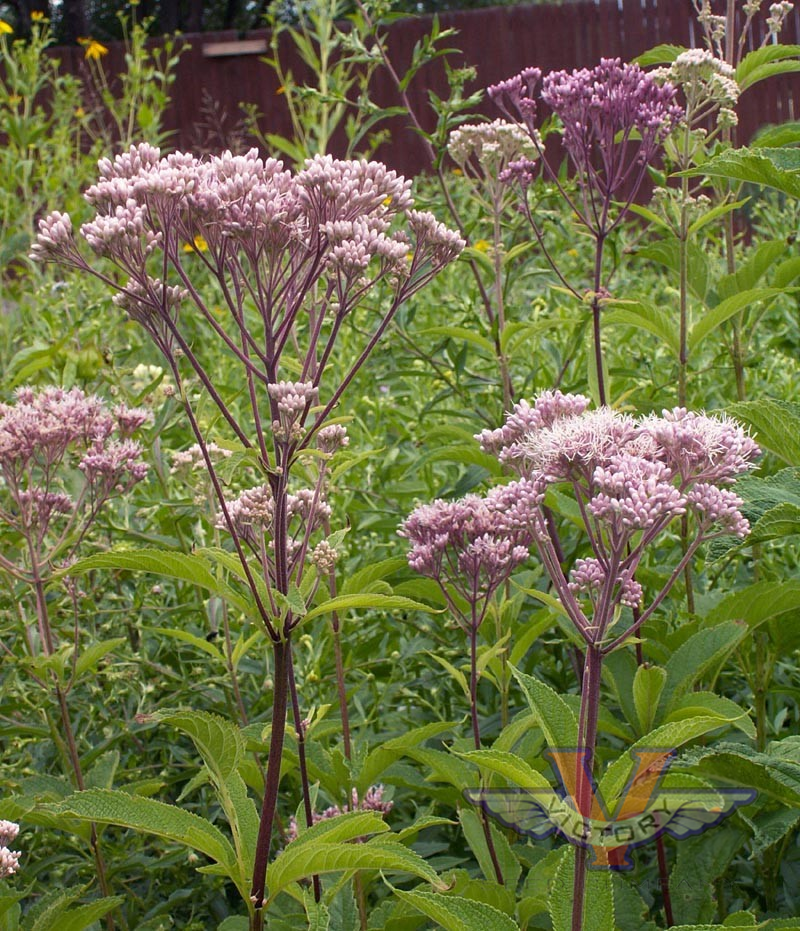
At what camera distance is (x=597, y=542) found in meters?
1.28

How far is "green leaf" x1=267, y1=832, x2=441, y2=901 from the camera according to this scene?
1.21 metres

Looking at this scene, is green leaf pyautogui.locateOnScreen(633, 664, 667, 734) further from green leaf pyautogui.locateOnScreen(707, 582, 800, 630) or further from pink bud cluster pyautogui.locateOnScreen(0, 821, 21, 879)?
pink bud cluster pyautogui.locateOnScreen(0, 821, 21, 879)

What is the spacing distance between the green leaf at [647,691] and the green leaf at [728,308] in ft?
2.34

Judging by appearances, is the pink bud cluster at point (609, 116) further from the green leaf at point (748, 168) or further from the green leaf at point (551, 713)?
the green leaf at point (551, 713)

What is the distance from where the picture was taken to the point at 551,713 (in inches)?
50.1

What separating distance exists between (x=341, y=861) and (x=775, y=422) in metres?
0.94

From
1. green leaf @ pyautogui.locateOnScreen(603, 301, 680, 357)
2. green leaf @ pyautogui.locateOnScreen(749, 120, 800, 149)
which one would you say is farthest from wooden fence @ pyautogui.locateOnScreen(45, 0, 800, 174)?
green leaf @ pyautogui.locateOnScreen(749, 120, 800, 149)

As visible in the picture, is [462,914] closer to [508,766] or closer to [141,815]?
[508,766]

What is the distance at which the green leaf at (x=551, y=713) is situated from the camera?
49.2 inches

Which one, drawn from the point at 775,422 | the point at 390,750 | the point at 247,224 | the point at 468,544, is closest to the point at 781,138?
the point at 775,422

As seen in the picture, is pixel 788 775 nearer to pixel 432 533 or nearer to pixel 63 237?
pixel 432 533

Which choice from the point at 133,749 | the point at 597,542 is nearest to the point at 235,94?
the point at 133,749

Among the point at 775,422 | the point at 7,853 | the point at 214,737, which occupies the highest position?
the point at 775,422

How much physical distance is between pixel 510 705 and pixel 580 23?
13635mm
